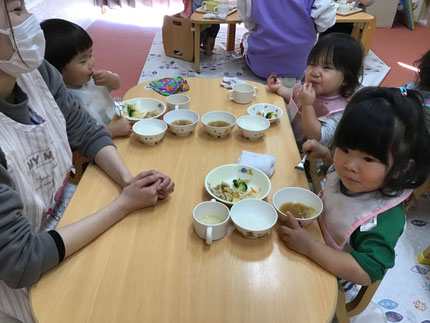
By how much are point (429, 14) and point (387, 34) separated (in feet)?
3.21

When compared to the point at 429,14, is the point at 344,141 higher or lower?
higher

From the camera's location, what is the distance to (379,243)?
866mm

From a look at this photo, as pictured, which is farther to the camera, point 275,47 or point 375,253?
point 275,47

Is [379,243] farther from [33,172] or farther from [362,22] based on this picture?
[362,22]

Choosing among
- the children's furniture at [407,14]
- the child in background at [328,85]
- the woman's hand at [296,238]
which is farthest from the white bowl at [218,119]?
the children's furniture at [407,14]

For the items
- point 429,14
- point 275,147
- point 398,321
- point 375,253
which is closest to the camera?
point 375,253

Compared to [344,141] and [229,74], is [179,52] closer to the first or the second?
[229,74]

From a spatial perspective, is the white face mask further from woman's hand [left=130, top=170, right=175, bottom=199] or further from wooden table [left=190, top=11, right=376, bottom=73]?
wooden table [left=190, top=11, right=376, bottom=73]

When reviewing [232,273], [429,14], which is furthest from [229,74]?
[429,14]

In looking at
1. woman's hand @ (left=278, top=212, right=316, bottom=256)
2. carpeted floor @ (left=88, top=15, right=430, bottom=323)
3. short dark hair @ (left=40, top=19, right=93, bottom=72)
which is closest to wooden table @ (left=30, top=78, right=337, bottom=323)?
woman's hand @ (left=278, top=212, right=316, bottom=256)

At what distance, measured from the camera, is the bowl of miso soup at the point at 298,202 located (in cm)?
98

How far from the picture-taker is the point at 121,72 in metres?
3.48

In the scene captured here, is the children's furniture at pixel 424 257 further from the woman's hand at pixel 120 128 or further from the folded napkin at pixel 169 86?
the woman's hand at pixel 120 128

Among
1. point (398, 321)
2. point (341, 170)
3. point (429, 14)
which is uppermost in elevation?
point (341, 170)
